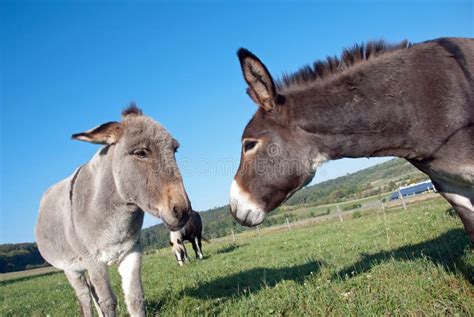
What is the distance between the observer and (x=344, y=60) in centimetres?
372

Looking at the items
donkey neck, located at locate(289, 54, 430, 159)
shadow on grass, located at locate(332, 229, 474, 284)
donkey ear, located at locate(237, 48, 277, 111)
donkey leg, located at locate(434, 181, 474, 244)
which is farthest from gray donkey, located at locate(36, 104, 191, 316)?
donkey leg, located at locate(434, 181, 474, 244)

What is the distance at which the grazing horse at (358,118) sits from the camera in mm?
3193

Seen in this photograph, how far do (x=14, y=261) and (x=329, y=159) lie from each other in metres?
89.2

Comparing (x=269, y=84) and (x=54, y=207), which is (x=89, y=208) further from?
(x=269, y=84)

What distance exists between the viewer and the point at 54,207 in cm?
508

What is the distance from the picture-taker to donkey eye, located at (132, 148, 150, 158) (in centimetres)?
406

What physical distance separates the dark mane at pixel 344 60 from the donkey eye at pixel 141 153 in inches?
71.6

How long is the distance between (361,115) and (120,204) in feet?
9.76

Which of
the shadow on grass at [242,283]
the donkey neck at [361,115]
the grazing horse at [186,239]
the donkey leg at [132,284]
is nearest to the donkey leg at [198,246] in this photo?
the grazing horse at [186,239]

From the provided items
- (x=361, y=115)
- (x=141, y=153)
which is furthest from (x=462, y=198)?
(x=141, y=153)

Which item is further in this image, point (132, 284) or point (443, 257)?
point (443, 257)

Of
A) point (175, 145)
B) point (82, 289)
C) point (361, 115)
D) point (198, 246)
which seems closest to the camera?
point (361, 115)

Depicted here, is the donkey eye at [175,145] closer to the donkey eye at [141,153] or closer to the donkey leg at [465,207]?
the donkey eye at [141,153]

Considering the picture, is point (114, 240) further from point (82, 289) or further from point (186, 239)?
point (186, 239)
